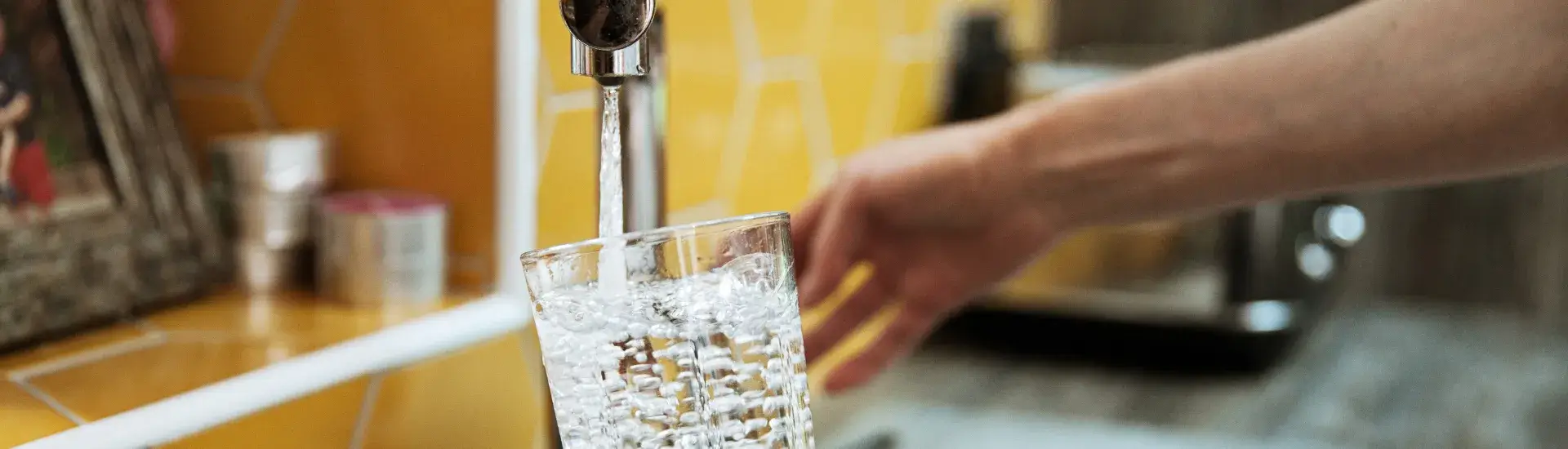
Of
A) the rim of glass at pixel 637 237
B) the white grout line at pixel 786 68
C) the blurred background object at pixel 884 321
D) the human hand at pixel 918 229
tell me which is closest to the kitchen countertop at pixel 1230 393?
the blurred background object at pixel 884 321

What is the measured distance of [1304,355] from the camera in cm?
110

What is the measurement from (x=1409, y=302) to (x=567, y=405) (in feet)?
4.17

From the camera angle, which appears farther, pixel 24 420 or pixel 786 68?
pixel 786 68

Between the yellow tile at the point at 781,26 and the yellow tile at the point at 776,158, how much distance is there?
0.03 meters

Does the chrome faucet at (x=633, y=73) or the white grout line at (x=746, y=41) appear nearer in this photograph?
the chrome faucet at (x=633, y=73)

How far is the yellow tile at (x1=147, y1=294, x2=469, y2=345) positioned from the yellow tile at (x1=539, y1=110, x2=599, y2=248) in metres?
0.06

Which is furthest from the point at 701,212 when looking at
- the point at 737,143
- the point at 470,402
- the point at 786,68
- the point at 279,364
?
the point at 279,364

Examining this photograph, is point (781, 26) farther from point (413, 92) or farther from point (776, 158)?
point (413, 92)

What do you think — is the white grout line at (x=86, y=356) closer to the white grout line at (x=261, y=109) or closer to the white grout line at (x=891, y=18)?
the white grout line at (x=261, y=109)

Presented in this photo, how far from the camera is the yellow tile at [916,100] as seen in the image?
3.86 ft

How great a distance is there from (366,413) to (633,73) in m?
0.22

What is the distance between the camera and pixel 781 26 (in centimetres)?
95

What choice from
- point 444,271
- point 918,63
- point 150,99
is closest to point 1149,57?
point 918,63

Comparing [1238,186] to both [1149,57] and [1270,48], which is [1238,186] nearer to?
[1270,48]
